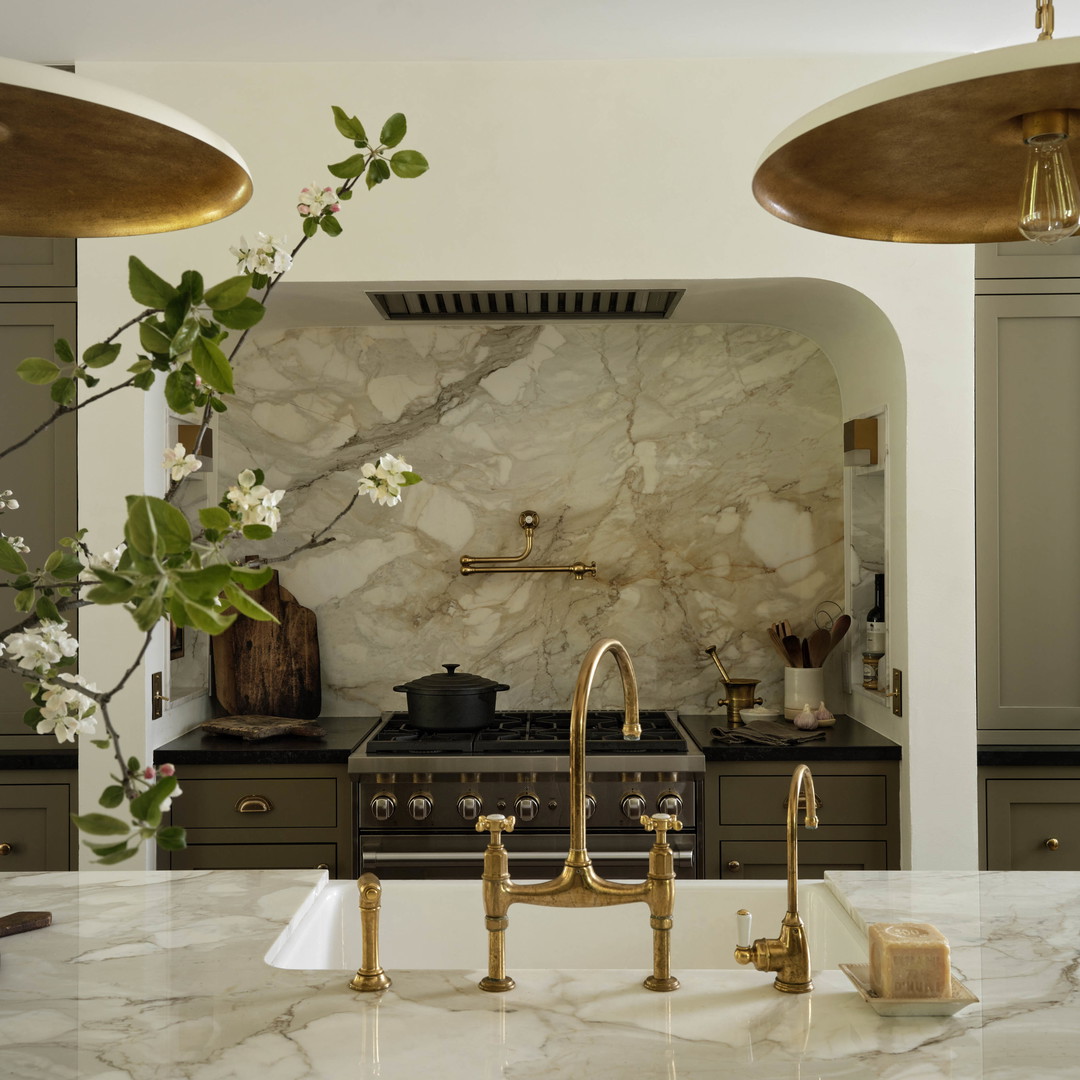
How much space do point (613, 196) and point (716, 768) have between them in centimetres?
153

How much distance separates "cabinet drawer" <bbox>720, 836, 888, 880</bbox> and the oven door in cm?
11

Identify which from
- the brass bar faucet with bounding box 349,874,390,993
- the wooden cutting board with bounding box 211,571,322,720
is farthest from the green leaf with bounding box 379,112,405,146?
the wooden cutting board with bounding box 211,571,322,720

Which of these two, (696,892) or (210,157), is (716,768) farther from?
(210,157)

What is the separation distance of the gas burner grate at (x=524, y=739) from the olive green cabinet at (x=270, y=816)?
0.18m

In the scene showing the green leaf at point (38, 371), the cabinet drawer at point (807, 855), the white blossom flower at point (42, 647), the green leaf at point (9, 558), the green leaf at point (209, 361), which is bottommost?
the cabinet drawer at point (807, 855)

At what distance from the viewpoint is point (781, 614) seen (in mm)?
3492

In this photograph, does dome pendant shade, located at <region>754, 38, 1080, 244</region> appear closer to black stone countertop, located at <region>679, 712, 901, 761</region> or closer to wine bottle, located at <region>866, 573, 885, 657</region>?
black stone countertop, located at <region>679, 712, 901, 761</region>

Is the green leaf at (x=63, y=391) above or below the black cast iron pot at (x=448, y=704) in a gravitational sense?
above

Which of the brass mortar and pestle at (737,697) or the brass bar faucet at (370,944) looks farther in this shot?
the brass mortar and pestle at (737,697)

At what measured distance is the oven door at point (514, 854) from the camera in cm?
281

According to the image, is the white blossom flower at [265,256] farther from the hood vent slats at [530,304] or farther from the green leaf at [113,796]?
the hood vent slats at [530,304]

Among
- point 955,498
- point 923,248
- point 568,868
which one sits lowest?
point 568,868

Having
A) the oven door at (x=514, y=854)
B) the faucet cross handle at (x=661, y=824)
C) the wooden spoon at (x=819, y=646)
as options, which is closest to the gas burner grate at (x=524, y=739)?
the oven door at (x=514, y=854)

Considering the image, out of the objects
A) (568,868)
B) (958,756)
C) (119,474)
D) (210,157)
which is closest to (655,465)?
(958,756)
